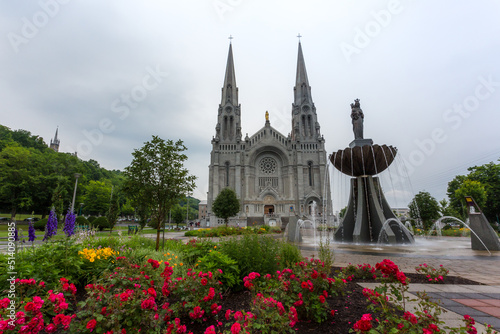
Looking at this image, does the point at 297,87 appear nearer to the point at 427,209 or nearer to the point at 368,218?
the point at 427,209

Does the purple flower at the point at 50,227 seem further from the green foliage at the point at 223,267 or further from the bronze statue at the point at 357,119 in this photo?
the bronze statue at the point at 357,119

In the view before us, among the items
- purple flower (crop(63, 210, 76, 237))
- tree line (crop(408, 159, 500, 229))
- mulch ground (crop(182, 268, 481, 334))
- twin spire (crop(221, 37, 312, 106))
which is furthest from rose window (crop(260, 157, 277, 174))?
mulch ground (crop(182, 268, 481, 334))

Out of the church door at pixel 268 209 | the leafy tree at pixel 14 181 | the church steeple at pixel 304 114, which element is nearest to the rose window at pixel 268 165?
the church steeple at pixel 304 114

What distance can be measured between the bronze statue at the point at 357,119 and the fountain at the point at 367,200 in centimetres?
53

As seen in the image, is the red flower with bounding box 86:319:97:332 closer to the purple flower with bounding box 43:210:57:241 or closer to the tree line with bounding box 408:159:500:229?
the purple flower with bounding box 43:210:57:241

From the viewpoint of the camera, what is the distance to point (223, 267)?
4004 millimetres

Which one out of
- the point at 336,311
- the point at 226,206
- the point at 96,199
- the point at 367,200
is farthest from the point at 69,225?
the point at 96,199

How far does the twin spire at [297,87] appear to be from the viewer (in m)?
53.7

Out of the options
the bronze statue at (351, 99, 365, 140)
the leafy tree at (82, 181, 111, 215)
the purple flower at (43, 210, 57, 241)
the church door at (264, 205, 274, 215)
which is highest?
the bronze statue at (351, 99, 365, 140)

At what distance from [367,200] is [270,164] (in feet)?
131

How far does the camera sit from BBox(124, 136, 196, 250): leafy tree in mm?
9336

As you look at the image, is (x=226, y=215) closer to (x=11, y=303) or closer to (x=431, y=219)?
(x=431, y=219)

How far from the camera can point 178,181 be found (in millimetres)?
9516

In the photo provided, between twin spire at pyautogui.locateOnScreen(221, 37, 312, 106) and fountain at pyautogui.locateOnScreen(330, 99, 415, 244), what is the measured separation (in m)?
43.3
